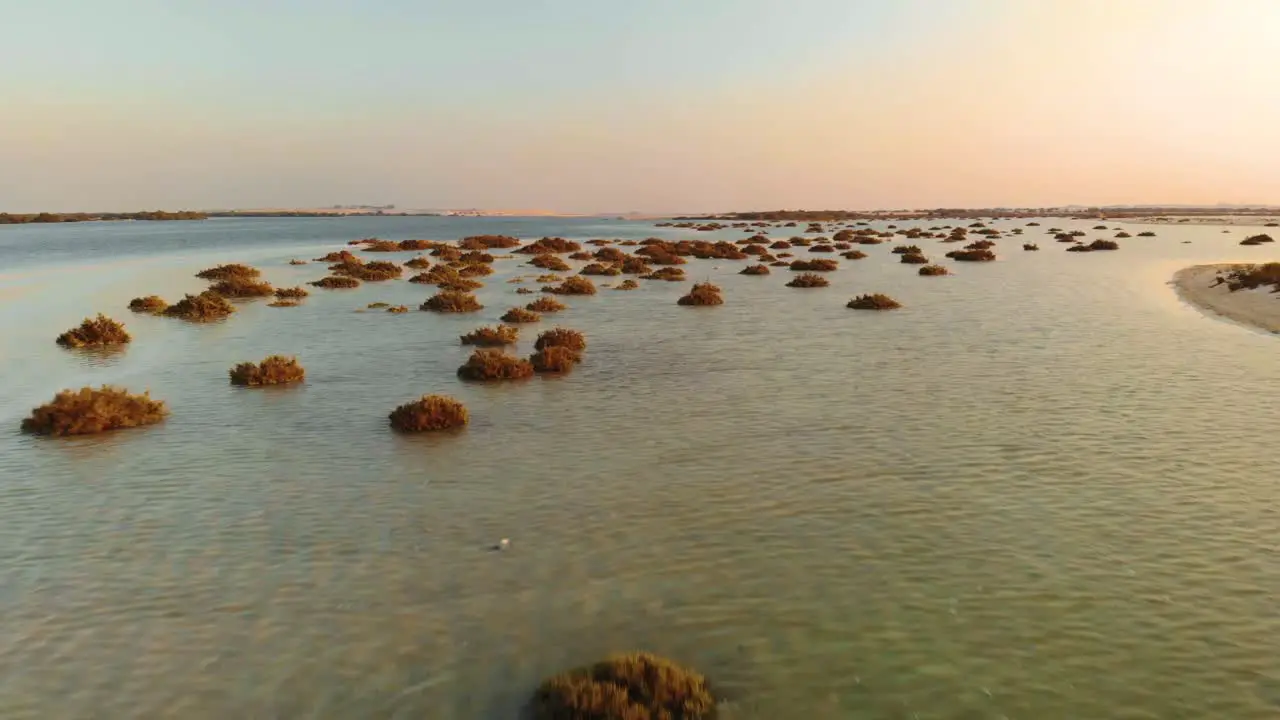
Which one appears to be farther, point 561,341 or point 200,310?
point 200,310

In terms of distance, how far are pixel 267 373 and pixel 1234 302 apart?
1400 inches

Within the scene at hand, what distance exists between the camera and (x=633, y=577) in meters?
8.50

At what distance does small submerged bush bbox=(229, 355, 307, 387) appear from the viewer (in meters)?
18.4

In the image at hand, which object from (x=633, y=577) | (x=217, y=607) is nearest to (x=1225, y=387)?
(x=633, y=577)

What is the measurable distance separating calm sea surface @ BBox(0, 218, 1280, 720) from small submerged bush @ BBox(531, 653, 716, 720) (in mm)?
327

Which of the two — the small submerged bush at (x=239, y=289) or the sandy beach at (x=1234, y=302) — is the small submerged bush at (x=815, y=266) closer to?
the sandy beach at (x=1234, y=302)

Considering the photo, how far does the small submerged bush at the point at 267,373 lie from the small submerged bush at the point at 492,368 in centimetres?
396

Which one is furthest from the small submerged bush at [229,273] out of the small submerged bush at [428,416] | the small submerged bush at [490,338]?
the small submerged bush at [428,416]

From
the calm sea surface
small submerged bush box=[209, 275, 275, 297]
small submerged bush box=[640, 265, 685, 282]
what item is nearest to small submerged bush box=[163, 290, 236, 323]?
small submerged bush box=[209, 275, 275, 297]

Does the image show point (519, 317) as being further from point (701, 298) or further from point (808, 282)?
point (808, 282)

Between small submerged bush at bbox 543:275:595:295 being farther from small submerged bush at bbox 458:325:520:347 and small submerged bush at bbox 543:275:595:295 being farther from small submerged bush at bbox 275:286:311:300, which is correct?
small submerged bush at bbox 458:325:520:347

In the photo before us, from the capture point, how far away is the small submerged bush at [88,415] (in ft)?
47.5

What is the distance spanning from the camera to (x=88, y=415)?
574 inches

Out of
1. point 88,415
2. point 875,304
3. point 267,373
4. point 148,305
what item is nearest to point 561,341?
point 267,373
